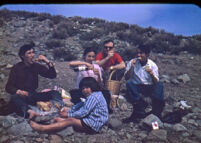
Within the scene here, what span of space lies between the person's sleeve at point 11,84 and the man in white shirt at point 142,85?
2.40 meters

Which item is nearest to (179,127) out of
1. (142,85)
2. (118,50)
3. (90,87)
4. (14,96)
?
(142,85)

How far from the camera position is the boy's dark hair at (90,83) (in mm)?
4121

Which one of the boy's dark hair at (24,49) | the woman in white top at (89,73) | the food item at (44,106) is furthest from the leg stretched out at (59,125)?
the boy's dark hair at (24,49)

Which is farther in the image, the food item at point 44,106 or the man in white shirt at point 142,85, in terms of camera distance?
the man in white shirt at point 142,85

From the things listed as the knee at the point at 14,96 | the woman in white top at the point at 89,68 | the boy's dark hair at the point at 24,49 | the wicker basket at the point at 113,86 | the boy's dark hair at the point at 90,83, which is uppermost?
the boy's dark hair at the point at 24,49

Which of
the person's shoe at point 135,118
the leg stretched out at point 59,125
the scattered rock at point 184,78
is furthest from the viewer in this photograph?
the scattered rock at point 184,78

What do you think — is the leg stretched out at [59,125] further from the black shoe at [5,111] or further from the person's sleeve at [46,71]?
the person's sleeve at [46,71]

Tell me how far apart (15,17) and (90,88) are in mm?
3438

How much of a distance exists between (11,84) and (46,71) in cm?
77

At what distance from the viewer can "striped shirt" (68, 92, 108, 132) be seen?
3.88 m

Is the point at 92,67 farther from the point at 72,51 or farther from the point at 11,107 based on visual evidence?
the point at 11,107

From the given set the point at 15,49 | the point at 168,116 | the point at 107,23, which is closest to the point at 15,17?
the point at 15,49

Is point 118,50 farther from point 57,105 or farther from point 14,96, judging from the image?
point 14,96

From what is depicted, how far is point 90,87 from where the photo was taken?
411 cm
